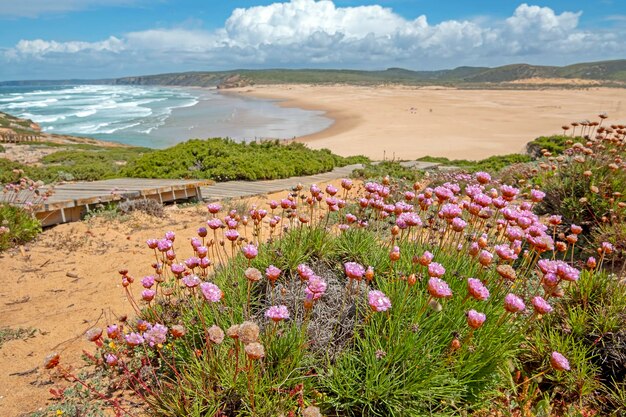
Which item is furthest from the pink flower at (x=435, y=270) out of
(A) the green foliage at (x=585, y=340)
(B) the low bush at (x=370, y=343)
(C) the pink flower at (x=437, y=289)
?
(A) the green foliage at (x=585, y=340)

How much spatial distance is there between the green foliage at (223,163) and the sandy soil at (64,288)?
131 inches

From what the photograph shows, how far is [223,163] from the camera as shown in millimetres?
11945

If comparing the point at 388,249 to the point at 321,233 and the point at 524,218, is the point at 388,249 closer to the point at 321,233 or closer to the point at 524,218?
the point at 321,233

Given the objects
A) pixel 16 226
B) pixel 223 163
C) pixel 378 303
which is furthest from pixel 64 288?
pixel 223 163

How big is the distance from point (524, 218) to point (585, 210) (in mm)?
3406

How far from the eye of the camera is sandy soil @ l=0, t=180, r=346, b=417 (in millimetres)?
3389

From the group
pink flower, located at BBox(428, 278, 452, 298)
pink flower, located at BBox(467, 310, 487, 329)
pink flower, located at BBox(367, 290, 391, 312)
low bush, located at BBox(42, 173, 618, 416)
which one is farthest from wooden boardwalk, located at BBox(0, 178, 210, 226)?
pink flower, located at BBox(467, 310, 487, 329)

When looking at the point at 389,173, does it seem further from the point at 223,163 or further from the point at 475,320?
the point at 475,320

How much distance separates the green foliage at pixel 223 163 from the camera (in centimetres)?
1150

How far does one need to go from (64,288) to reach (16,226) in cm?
204

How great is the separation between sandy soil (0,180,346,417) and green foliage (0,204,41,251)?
146mm

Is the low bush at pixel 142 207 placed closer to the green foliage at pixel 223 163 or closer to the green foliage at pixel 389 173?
the green foliage at pixel 223 163

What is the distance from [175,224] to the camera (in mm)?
7676

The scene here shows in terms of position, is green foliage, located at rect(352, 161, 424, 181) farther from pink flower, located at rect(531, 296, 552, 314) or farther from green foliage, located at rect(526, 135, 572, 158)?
pink flower, located at rect(531, 296, 552, 314)
